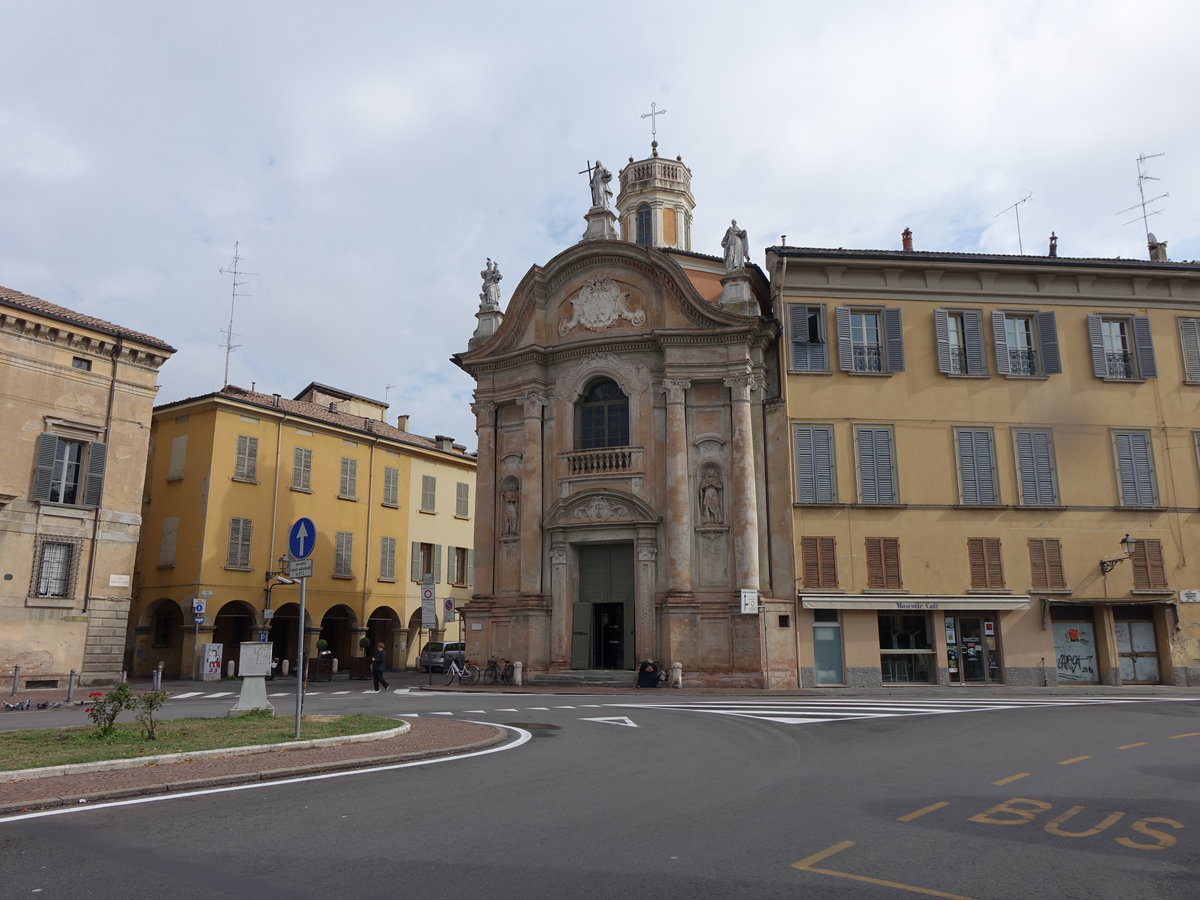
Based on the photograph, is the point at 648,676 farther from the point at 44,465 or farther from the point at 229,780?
the point at 44,465

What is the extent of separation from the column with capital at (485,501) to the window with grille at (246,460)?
11048mm

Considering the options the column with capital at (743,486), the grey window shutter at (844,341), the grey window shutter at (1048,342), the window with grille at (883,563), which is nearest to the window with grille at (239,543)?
the column with capital at (743,486)

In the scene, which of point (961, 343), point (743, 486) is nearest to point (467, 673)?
point (743, 486)

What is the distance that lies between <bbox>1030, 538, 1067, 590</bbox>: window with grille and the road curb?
2009cm

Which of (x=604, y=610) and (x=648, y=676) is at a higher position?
(x=604, y=610)

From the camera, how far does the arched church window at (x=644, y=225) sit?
4141cm

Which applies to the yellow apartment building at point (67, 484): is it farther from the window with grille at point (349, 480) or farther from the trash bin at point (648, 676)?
the trash bin at point (648, 676)

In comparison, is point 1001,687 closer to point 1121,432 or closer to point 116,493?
point 1121,432

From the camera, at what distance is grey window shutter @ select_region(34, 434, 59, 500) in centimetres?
2781

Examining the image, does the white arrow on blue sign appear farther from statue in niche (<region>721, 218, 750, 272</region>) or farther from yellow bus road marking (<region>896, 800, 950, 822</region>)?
statue in niche (<region>721, 218, 750, 272</region>)

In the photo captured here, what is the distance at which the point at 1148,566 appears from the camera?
87.8 feet

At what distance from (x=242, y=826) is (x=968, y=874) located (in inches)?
205

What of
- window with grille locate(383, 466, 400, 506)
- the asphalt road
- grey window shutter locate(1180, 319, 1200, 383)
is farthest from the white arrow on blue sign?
window with grille locate(383, 466, 400, 506)

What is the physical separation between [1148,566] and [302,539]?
81.1 feet
